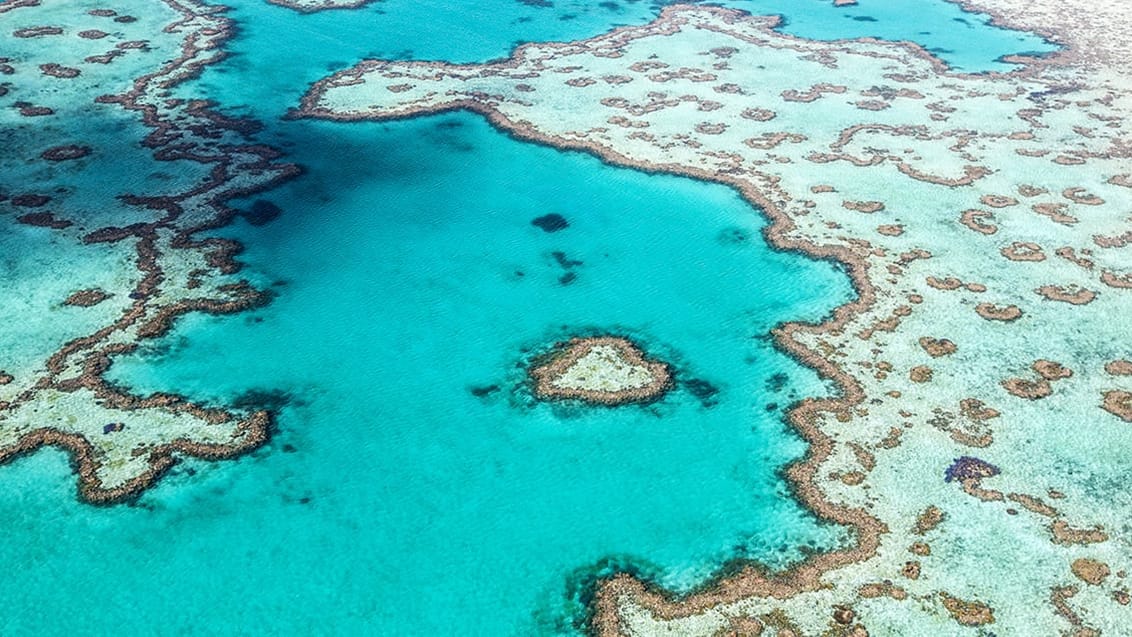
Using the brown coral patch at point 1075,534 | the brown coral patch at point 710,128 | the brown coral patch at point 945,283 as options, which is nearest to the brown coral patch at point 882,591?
the brown coral patch at point 1075,534

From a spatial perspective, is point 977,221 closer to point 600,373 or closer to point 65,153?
point 600,373

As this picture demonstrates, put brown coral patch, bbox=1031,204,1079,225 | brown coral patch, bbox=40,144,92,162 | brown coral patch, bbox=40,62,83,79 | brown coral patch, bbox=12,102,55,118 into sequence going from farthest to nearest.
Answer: brown coral patch, bbox=40,62,83,79, brown coral patch, bbox=12,102,55,118, brown coral patch, bbox=40,144,92,162, brown coral patch, bbox=1031,204,1079,225

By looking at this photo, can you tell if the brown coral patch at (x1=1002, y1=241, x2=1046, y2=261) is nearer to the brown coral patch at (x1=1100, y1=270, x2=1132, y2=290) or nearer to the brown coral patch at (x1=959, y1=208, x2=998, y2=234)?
the brown coral patch at (x1=959, y1=208, x2=998, y2=234)

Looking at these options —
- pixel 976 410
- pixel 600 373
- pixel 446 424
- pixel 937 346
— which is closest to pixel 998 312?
pixel 937 346

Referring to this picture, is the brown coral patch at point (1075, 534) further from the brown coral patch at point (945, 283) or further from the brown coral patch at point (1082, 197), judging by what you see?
the brown coral patch at point (1082, 197)

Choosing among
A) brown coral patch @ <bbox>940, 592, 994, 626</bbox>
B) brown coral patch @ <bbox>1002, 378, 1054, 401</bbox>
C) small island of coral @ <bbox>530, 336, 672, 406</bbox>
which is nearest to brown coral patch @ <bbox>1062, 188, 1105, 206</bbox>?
brown coral patch @ <bbox>1002, 378, 1054, 401</bbox>

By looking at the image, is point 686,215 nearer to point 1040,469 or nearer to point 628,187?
point 628,187

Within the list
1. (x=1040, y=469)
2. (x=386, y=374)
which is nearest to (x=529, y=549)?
(x=386, y=374)
